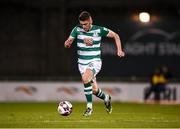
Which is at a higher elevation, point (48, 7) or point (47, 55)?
point (48, 7)

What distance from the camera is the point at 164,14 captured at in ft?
122

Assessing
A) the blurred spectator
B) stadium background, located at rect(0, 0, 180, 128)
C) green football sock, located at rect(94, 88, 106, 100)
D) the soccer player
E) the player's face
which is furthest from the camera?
stadium background, located at rect(0, 0, 180, 128)

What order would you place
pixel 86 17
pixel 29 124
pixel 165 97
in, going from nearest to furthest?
1. pixel 29 124
2. pixel 86 17
3. pixel 165 97

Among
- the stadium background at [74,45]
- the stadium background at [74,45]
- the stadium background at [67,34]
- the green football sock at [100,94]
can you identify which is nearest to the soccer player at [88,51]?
the green football sock at [100,94]

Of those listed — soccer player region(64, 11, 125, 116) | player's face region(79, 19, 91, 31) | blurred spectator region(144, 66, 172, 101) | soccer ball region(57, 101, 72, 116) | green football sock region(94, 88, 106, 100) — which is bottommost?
blurred spectator region(144, 66, 172, 101)

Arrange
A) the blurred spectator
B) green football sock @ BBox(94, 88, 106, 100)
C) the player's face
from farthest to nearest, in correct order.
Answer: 1. the blurred spectator
2. green football sock @ BBox(94, 88, 106, 100)
3. the player's face

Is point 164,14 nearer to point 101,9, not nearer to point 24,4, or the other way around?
point 101,9

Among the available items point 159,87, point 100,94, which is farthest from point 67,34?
point 100,94

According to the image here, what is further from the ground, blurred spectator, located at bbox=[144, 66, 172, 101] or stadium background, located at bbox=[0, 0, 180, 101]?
stadium background, located at bbox=[0, 0, 180, 101]

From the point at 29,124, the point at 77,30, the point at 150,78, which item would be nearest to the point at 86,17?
the point at 77,30

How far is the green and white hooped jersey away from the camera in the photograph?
16781 millimetres

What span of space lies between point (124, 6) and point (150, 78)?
165 inches

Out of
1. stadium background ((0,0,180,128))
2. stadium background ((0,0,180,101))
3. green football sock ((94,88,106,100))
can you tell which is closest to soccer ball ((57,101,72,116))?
green football sock ((94,88,106,100))

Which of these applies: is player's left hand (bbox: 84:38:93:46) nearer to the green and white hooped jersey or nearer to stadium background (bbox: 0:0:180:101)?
the green and white hooped jersey
